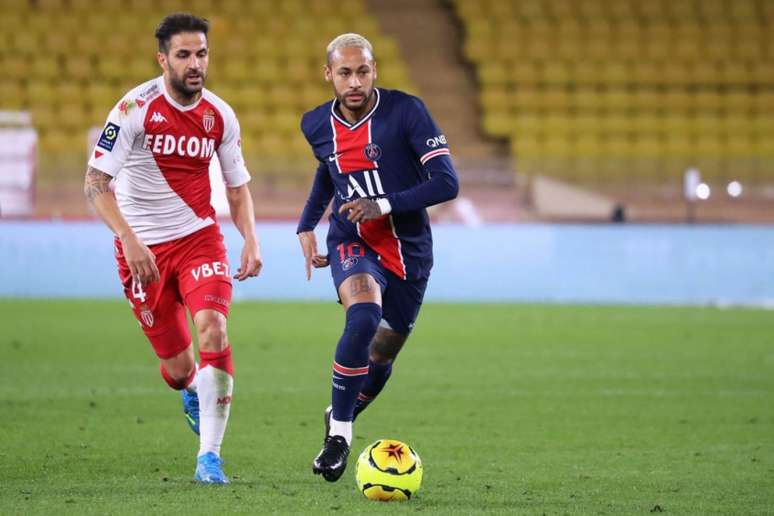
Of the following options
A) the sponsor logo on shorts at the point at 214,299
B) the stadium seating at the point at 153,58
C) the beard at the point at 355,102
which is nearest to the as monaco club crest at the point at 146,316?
the sponsor logo on shorts at the point at 214,299

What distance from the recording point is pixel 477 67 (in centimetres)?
2769

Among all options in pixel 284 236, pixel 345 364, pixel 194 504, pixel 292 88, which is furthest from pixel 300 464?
pixel 292 88

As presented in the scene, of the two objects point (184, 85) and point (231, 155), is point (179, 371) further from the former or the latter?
point (184, 85)

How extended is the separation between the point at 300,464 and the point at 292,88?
19.6 meters

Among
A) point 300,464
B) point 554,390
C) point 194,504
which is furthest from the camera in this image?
point 554,390

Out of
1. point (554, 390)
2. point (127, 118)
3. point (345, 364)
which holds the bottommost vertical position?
point (554, 390)

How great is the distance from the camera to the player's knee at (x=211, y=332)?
641cm

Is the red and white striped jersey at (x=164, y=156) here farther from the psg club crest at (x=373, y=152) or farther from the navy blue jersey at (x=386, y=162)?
the psg club crest at (x=373, y=152)

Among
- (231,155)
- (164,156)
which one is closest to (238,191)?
(231,155)

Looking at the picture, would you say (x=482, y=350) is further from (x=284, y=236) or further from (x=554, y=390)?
(x=284, y=236)

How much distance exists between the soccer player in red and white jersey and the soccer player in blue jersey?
490 mm

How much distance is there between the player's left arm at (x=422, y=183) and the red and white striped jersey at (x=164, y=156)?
812mm

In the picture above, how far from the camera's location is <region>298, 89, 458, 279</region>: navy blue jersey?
6715mm

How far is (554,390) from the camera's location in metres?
10.2
